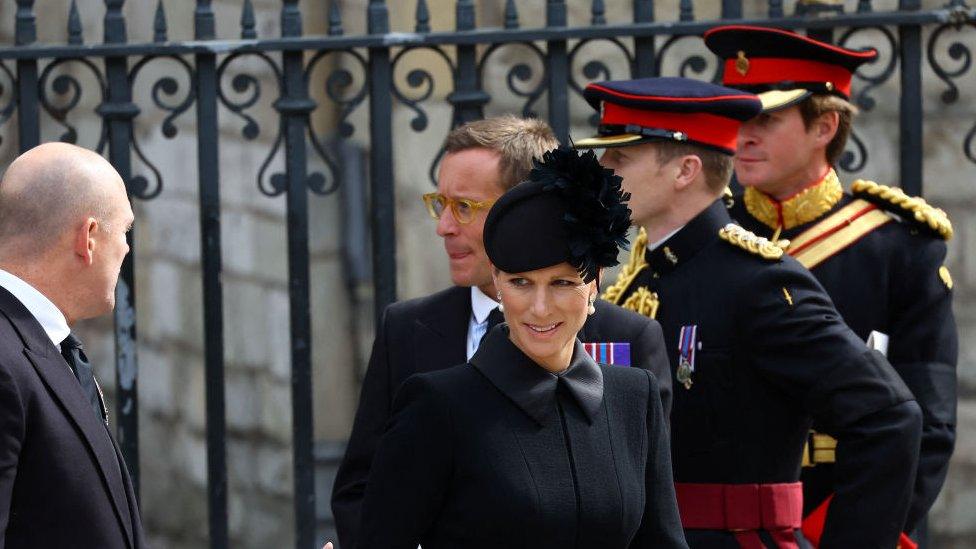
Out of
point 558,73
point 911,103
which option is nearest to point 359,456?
point 558,73

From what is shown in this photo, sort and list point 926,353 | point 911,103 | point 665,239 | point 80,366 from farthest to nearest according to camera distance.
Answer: point 911,103
point 926,353
point 665,239
point 80,366

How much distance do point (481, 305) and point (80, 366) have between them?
0.85 m

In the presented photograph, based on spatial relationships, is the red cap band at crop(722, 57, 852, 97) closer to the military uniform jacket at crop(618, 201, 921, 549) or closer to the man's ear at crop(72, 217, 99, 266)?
the military uniform jacket at crop(618, 201, 921, 549)

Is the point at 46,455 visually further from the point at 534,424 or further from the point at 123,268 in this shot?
the point at 123,268

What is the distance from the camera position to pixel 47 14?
7590 millimetres

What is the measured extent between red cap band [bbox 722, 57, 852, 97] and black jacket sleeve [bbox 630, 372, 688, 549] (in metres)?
1.63

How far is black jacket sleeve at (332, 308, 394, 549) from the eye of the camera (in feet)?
12.6

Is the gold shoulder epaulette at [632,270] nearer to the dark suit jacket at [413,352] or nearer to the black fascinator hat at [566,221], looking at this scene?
the dark suit jacket at [413,352]

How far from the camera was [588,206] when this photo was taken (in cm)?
319

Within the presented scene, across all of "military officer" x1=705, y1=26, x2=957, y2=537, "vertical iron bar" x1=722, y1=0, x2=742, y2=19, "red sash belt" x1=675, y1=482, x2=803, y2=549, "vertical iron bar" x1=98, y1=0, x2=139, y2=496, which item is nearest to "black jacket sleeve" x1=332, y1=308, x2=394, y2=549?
"red sash belt" x1=675, y1=482, x2=803, y2=549

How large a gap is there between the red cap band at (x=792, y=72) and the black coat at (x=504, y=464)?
1719 mm

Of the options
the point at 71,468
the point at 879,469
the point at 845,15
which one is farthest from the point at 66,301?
the point at 845,15

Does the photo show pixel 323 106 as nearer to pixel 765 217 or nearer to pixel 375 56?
pixel 375 56

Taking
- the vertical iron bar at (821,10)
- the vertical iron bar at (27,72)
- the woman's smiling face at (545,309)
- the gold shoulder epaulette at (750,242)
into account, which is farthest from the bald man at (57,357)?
the vertical iron bar at (821,10)
